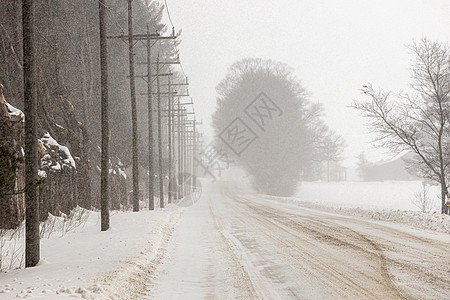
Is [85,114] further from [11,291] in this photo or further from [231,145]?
[231,145]

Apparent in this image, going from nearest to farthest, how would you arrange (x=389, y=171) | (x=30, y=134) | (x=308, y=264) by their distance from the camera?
(x=30, y=134) → (x=308, y=264) → (x=389, y=171)

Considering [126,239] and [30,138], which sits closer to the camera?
[30,138]

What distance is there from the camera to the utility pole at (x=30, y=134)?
325 inches

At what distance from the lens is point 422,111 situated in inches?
859

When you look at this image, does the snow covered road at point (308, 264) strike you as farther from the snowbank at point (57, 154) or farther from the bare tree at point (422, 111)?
the bare tree at point (422, 111)

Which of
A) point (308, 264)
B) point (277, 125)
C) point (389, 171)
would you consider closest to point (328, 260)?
point (308, 264)

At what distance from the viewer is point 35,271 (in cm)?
777

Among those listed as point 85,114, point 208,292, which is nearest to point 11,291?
point 208,292

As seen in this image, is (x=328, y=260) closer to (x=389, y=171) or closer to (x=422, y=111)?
(x=422, y=111)

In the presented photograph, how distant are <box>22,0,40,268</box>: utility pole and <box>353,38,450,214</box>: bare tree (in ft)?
58.0

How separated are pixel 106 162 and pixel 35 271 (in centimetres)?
651

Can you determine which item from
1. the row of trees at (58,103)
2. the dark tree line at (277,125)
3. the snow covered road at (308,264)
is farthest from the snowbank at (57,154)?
the dark tree line at (277,125)

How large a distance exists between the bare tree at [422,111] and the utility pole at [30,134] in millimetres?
17677

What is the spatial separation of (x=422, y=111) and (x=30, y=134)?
63.6 ft
